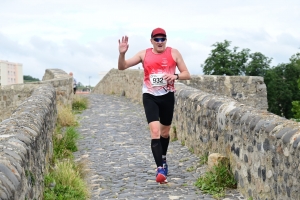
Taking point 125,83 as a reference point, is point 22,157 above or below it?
below

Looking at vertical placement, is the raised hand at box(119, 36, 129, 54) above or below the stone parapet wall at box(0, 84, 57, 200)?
above

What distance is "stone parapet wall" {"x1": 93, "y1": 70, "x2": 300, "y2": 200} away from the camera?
14.6ft

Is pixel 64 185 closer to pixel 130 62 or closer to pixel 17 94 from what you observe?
pixel 130 62

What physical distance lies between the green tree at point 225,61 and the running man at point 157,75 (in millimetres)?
38940

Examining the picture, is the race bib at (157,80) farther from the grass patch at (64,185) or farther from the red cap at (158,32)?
the grass patch at (64,185)

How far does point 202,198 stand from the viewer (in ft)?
19.1

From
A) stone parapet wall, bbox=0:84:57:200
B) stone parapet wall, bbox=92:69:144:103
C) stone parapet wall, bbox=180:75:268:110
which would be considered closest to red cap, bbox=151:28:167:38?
stone parapet wall, bbox=0:84:57:200

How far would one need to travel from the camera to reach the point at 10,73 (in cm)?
13288

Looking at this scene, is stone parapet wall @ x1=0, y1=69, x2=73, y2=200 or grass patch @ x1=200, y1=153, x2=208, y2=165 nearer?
stone parapet wall @ x1=0, y1=69, x2=73, y2=200

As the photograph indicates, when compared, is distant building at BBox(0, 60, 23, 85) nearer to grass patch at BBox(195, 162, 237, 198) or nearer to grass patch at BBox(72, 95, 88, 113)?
grass patch at BBox(72, 95, 88, 113)

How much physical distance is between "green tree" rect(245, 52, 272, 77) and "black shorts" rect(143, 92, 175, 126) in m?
40.7

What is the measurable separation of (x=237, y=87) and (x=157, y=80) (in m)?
8.58

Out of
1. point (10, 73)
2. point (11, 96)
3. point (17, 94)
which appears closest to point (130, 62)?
point (17, 94)

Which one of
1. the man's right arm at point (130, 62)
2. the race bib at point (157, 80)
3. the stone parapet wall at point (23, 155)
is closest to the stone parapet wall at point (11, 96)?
the stone parapet wall at point (23, 155)
